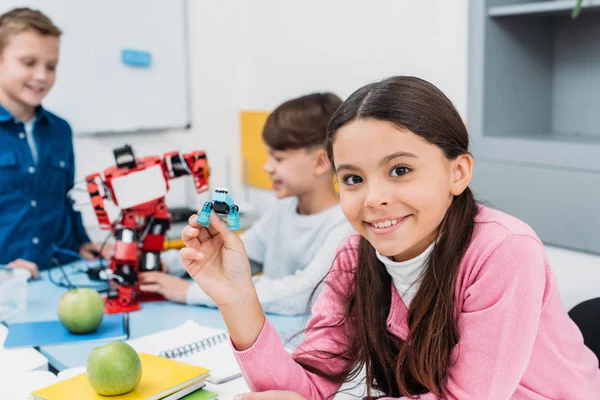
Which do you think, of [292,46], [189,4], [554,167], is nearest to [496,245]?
[554,167]

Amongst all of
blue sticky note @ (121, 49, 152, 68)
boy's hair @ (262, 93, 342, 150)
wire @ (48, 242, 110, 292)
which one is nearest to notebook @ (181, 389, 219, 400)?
wire @ (48, 242, 110, 292)

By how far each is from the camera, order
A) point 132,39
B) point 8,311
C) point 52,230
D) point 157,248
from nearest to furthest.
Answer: point 8,311 < point 157,248 < point 52,230 < point 132,39

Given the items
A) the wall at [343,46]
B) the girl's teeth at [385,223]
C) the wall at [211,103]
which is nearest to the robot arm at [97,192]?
the girl's teeth at [385,223]

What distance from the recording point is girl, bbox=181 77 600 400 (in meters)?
0.93

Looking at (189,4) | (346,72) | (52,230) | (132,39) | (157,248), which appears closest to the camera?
(157,248)

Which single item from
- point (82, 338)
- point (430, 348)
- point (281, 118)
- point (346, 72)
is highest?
point (346, 72)

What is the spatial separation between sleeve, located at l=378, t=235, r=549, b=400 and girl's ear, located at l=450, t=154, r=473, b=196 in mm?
113

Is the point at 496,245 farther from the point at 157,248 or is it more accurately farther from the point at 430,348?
the point at 157,248

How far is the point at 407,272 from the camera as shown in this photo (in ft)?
3.44

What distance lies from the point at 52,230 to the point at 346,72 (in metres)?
1.31

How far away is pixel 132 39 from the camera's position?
9.50ft

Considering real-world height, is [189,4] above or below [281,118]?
above

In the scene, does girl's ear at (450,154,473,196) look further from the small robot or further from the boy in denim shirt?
the boy in denim shirt

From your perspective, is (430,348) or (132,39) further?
(132,39)
